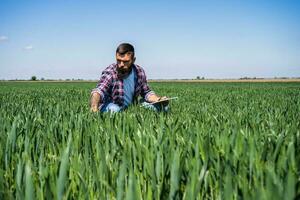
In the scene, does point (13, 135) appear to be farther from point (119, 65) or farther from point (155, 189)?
point (119, 65)

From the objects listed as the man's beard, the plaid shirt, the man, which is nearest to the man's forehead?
the man

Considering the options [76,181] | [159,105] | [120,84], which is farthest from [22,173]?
[120,84]

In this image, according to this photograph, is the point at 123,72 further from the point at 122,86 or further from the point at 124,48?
the point at 124,48

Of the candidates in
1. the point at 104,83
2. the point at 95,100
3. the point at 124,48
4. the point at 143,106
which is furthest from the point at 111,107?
the point at 124,48

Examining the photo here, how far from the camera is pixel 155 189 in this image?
3.61 ft

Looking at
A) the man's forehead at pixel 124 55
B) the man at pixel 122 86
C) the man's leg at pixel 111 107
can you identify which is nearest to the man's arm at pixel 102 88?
the man at pixel 122 86

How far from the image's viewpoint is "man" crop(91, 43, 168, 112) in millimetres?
4672

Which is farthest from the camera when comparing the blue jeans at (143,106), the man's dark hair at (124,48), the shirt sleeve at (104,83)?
the shirt sleeve at (104,83)

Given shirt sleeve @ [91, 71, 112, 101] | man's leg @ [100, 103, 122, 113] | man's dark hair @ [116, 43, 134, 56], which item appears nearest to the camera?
man's dark hair @ [116, 43, 134, 56]

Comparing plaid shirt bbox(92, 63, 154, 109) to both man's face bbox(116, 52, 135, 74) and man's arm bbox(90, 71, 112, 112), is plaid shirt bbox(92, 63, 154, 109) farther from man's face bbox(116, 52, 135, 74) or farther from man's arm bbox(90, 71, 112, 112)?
man's face bbox(116, 52, 135, 74)

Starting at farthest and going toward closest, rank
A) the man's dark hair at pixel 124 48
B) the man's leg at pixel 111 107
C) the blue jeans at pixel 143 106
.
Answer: the man's leg at pixel 111 107
the man's dark hair at pixel 124 48
the blue jeans at pixel 143 106

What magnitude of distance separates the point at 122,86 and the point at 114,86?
0.38 feet

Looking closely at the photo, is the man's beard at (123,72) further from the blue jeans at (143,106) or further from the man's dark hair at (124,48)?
the blue jeans at (143,106)

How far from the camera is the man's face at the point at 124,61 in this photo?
4672 mm
